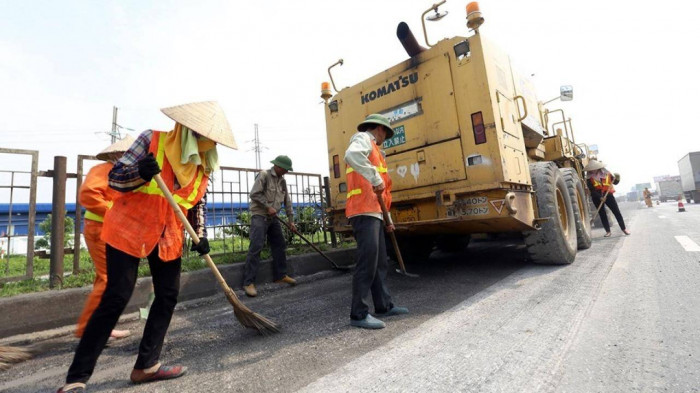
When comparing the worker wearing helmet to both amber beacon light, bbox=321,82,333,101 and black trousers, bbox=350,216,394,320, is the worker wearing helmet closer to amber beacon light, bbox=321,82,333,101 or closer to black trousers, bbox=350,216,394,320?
black trousers, bbox=350,216,394,320

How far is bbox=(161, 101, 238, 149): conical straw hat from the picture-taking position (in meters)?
1.92

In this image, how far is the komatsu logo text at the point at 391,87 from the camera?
424cm

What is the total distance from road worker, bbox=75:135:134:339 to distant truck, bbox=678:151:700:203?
121 feet

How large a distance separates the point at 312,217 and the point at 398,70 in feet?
11.4

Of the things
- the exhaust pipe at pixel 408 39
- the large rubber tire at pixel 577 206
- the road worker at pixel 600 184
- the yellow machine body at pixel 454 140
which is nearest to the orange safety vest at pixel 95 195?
the yellow machine body at pixel 454 140

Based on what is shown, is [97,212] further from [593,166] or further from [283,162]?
[593,166]

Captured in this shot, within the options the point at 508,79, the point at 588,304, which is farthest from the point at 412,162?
the point at 588,304

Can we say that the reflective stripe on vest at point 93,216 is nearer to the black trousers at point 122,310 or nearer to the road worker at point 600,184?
the black trousers at point 122,310

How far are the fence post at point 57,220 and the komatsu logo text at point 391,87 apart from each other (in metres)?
3.73

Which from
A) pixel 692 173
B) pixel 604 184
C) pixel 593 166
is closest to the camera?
pixel 604 184

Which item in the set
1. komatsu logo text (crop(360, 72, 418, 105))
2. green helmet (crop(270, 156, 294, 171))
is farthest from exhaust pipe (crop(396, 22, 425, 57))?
green helmet (crop(270, 156, 294, 171))

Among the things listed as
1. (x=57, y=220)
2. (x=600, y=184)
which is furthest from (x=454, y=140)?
(x=600, y=184)

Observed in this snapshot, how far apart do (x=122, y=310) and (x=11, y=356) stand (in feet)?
4.24

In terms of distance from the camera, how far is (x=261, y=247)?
13.9ft
